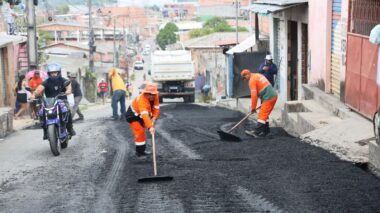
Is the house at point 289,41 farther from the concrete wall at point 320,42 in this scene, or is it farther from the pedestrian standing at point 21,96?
the pedestrian standing at point 21,96

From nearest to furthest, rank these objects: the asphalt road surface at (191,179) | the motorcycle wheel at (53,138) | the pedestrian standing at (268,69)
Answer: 1. the asphalt road surface at (191,179)
2. the motorcycle wheel at (53,138)
3. the pedestrian standing at (268,69)

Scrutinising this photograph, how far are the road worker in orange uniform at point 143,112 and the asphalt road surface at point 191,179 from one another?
347mm

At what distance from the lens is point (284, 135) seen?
45.8 feet

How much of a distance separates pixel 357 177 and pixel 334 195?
100 centimetres

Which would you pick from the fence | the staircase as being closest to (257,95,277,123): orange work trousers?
the fence

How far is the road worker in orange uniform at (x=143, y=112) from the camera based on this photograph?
34.1 feet

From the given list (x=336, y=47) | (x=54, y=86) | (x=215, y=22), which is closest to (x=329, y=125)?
(x=336, y=47)

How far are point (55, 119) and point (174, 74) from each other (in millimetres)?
22600

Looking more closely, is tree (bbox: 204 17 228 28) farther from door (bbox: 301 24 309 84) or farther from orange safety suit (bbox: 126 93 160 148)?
orange safety suit (bbox: 126 93 160 148)

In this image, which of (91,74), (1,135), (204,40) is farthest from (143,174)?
(204,40)

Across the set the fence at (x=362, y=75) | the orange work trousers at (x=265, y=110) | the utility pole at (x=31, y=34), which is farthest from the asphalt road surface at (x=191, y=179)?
the utility pole at (x=31, y=34)

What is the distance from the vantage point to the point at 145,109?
10445 millimetres

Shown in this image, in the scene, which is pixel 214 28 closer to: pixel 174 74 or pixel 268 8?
pixel 174 74

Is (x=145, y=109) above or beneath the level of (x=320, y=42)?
beneath
